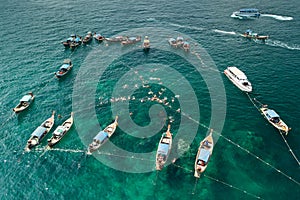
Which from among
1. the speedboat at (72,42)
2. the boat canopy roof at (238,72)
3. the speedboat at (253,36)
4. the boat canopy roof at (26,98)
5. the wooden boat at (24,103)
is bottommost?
the wooden boat at (24,103)

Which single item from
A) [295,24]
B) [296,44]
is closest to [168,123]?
[296,44]

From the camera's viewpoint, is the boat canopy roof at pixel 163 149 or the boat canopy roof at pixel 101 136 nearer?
the boat canopy roof at pixel 163 149

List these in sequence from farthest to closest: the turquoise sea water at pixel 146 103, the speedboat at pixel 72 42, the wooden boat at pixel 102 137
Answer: the speedboat at pixel 72 42 → the wooden boat at pixel 102 137 → the turquoise sea water at pixel 146 103

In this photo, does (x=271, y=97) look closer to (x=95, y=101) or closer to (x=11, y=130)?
(x=95, y=101)

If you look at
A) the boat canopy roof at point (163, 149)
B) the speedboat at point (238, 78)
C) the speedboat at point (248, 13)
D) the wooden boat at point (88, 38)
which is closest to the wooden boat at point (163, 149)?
the boat canopy roof at point (163, 149)

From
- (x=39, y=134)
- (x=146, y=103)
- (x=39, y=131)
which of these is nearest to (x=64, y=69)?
(x=39, y=131)

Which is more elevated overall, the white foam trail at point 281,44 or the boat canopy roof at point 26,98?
the white foam trail at point 281,44

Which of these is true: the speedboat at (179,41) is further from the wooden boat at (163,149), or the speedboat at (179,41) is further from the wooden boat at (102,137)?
the wooden boat at (163,149)
